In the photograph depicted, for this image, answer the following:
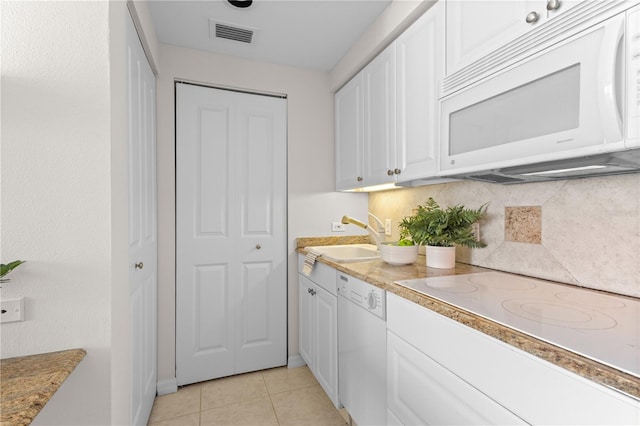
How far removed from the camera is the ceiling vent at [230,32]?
1864 millimetres

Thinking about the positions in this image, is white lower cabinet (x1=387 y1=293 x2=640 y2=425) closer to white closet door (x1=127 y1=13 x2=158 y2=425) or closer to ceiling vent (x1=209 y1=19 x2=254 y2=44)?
white closet door (x1=127 y1=13 x2=158 y2=425)

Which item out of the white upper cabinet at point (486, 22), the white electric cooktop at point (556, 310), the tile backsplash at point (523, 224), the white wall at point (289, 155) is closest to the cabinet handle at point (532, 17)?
the white upper cabinet at point (486, 22)

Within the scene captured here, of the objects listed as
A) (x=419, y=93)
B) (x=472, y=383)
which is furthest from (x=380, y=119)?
(x=472, y=383)

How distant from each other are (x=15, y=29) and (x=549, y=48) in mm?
1718

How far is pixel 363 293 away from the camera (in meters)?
1.42

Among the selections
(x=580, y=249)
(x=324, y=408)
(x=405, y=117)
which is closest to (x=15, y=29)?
(x=405, y=117)

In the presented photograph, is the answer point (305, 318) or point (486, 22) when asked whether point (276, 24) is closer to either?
point (486, 22)

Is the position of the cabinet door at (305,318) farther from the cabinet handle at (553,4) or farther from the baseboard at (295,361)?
the cabinet handle at (553,4)

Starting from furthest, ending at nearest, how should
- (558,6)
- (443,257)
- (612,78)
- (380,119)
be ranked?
(380,119)
(443,257)
(558,6)
(612,78)

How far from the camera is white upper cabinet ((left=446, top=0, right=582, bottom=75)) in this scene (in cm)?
95

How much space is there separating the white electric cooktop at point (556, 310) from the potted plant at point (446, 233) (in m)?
0.20

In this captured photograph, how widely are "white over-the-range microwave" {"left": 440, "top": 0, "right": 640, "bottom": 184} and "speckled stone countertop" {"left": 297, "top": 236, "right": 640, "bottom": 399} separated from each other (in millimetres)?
528

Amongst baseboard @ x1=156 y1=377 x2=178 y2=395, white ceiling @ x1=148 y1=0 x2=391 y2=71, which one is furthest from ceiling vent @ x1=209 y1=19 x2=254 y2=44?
baseboard @ x1=156 y1=377 x2=178 y2=395

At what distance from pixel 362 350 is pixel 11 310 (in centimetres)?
133
